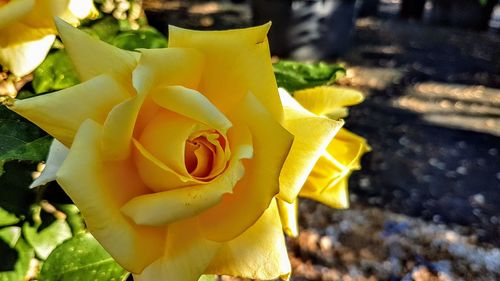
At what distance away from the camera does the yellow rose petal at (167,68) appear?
38 centimetres

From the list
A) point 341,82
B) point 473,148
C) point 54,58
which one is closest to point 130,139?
point 54,58

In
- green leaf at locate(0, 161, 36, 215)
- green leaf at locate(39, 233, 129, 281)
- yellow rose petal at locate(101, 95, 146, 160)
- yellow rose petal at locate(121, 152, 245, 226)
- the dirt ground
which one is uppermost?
yellow rose petal at locate(101, 95, 146, 160)

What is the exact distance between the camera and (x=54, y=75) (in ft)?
2.02

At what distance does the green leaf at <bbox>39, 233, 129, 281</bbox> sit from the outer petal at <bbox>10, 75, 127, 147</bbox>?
0.24m

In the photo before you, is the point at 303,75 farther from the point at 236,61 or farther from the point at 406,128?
the point at 406,128

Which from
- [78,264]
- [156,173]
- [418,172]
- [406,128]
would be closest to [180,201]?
[156,173]

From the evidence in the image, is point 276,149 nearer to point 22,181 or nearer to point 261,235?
point 261,235

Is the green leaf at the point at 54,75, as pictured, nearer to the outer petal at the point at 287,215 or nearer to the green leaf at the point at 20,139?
the green leaf at the point at 20,139

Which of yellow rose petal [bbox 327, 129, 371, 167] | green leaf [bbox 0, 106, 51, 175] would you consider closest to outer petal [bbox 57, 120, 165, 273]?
green leaf [bbox 0, 106, 51, 175]

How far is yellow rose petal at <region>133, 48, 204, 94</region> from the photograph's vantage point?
0.38 meters

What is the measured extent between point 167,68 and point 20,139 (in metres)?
0.18

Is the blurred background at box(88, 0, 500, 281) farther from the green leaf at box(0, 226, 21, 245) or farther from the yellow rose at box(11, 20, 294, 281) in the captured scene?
the yellow rose at box(11, 20, 294, 281)

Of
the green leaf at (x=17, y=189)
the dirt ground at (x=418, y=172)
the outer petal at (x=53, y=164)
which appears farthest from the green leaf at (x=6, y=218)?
the dirt ground at (x=418, y=172)

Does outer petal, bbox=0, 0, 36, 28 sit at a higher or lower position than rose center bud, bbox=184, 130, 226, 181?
higher
